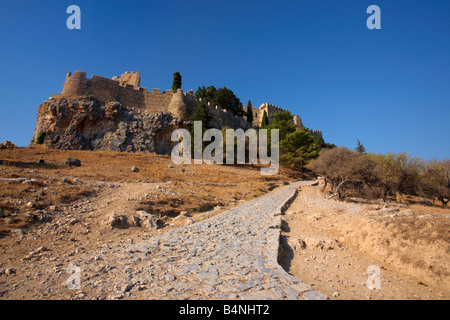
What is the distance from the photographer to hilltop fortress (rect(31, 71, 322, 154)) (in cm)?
3167

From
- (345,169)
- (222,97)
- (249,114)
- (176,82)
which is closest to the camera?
(345,169)

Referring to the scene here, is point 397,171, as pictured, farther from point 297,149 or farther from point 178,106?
point 178,106

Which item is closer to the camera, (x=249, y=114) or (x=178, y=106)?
(x=178, y=106)

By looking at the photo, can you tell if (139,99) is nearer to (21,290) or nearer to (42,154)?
(42,154)

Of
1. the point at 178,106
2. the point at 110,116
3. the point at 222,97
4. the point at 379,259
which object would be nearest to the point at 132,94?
the point at 110,116

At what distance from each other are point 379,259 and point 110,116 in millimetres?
36057

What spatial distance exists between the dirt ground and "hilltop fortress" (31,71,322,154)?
30679 millimetres

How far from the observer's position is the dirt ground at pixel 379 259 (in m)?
4.88

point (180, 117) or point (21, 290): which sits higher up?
point (180, 117)

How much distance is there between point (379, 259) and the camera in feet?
21.6

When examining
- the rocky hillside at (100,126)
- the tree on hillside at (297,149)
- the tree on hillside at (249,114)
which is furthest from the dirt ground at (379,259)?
the tree on hillside at (249,114)
